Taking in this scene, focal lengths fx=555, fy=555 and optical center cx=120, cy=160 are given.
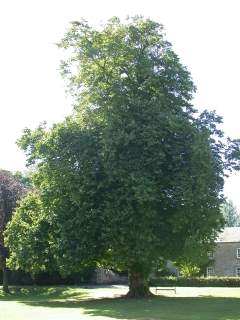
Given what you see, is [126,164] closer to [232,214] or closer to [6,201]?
[6,201]

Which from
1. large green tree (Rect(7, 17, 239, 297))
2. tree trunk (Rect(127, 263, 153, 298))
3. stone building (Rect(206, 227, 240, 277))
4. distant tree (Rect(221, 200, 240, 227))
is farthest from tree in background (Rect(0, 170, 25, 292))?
distant tree (Rect(221, 200, 240, 227))

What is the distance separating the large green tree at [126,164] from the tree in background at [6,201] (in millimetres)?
10891

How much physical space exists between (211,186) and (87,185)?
26.9ft

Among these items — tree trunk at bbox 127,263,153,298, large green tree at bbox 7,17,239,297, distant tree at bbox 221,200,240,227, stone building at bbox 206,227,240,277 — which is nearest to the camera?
large green tree at bbox 7,17,239,297

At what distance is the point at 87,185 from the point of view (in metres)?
35.6

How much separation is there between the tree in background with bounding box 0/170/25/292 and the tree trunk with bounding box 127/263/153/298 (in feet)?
54.7

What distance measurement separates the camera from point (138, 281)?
129 feet

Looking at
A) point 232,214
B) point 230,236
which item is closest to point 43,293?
point 230,236

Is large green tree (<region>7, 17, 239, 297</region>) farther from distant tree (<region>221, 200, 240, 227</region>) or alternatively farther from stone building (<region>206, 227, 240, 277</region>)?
distant tree (<region>221, 200, 240, 227</region>)

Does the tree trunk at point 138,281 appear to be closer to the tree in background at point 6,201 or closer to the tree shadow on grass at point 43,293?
the tree shadow on grass at point 43,293

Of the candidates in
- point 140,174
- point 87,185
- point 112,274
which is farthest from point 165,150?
point 112,274

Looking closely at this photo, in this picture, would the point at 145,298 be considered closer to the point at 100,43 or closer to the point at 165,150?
the point at 165,150

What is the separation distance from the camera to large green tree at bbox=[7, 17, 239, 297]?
114ft

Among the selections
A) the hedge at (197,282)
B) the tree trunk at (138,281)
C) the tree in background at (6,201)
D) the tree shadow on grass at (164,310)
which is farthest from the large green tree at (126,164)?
the hedge at (197,282)
